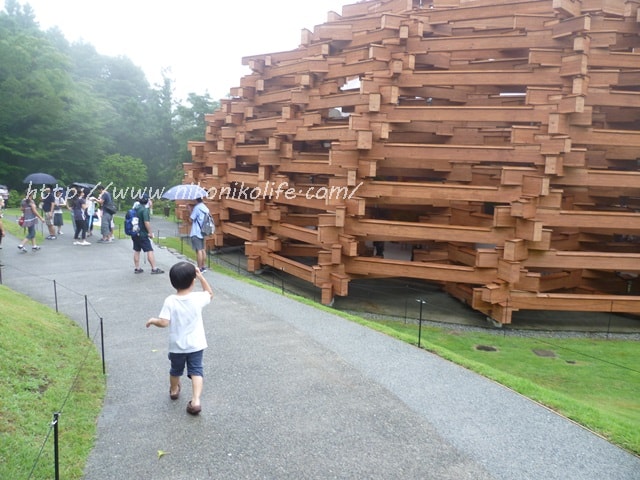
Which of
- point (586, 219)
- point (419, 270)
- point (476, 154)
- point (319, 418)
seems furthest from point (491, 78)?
point (319, 418)

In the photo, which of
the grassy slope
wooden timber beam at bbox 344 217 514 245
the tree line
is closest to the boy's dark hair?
the grassy slope

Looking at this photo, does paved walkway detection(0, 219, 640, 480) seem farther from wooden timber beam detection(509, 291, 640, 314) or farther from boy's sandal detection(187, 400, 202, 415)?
wooden timber beam detection(509, 291, 640, 314)

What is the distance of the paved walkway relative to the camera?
4.91 metres

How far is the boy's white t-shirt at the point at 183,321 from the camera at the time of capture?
545 centimetres

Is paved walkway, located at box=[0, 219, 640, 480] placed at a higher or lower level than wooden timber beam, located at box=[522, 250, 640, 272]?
lower

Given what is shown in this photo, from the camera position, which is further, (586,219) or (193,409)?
(586,219)

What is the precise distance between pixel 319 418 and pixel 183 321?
6.00 feet

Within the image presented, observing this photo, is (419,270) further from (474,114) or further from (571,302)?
(474,114)

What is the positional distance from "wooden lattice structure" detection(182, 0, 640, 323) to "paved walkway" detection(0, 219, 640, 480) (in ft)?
21.5

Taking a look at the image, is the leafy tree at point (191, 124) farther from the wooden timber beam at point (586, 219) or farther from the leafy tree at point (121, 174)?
the wooden timber beam at point (586, 219)

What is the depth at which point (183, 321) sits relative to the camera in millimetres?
5453

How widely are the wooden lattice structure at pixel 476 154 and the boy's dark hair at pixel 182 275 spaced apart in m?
10.1

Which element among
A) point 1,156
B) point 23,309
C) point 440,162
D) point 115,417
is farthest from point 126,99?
point 115,417

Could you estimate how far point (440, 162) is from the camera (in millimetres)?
16172
